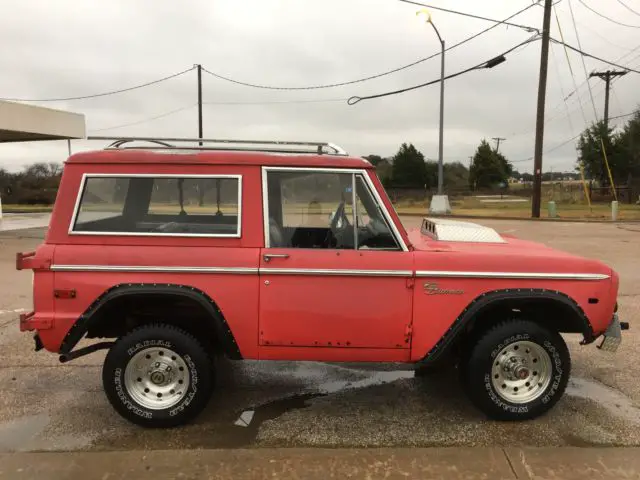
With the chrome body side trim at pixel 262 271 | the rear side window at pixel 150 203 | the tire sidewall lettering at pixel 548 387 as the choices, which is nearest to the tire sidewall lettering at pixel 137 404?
the chrome body side trim at pixel 262 271

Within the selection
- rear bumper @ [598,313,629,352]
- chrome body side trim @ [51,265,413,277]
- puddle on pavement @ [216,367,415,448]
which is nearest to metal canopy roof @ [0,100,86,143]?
chrome body side trim @ [51,265,413,277]

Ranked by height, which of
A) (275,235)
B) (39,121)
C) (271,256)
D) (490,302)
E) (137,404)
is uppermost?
(39,121)

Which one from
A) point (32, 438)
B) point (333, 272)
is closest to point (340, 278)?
point (333, 272)

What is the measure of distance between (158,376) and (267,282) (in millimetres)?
992

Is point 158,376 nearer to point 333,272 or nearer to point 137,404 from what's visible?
point 137,404

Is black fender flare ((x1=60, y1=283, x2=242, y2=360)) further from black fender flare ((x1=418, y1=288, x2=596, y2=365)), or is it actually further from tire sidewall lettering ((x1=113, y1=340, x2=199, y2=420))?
black fender flare ((x1=418, y1=288, x2=596, y2=365))

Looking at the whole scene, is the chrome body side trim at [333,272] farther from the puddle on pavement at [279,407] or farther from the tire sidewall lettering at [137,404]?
the puddle on pavement at [279,407]

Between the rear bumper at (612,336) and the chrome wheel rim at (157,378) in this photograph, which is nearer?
the chrome wheel rim at (157,378)

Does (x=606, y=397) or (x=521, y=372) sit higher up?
(x=521, y=372)

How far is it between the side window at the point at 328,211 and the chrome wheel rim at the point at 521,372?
3.57ft

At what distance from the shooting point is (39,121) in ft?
56.1

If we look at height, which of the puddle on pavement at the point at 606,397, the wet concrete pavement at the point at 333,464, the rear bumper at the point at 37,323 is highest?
the rear bumper at the point at 37,323

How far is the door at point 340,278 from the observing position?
11.1 feet

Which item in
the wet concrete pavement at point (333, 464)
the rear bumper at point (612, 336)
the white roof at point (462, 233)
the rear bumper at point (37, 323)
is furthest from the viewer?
the white roof at point (462, 233)
